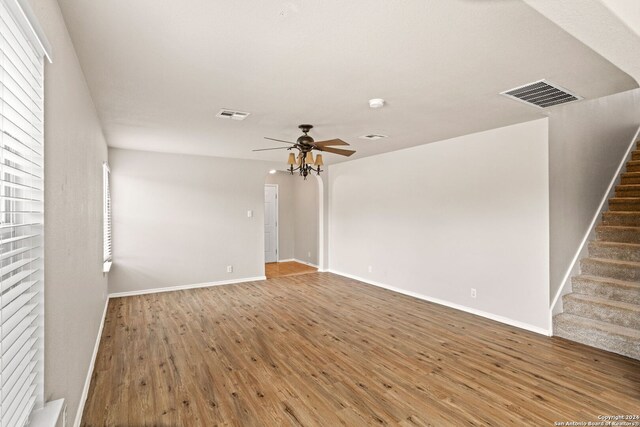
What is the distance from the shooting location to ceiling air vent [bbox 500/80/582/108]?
2.81 metres

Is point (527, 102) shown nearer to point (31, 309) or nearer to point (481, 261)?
point (481, 261)

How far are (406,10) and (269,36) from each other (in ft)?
2.65

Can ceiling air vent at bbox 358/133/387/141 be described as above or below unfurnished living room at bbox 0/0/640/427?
above

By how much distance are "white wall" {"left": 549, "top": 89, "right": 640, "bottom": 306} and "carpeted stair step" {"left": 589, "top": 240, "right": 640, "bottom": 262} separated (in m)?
0.19

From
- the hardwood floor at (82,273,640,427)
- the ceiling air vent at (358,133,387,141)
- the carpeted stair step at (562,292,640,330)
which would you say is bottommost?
the hardwood floor at (82,273,640,427)

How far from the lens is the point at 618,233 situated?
4098mm

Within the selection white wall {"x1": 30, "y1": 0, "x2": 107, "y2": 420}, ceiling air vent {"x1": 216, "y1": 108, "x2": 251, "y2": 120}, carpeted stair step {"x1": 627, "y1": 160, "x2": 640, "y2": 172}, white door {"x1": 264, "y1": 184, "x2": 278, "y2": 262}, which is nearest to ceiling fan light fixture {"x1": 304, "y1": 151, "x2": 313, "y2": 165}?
ceiling air vent {"x1": 216, "y1": 108, "x2": 251, "y2": 120}

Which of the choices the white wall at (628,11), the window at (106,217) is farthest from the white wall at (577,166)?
the window at (106,217)

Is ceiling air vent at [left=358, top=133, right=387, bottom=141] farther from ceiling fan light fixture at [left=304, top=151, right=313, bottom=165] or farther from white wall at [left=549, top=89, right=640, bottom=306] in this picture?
white wall at [left=549, top=89, right=640, bottom=306]

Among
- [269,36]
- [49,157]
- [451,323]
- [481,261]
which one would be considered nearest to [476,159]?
[481,261]

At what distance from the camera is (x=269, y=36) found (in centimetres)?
203

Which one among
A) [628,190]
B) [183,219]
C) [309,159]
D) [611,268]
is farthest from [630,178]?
[183,219]

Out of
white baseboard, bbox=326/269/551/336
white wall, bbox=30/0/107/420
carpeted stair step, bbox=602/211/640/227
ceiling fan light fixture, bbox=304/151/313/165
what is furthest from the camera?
carpeted stair step, bbox=602/211/640/227

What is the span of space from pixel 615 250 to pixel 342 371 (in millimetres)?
3594
